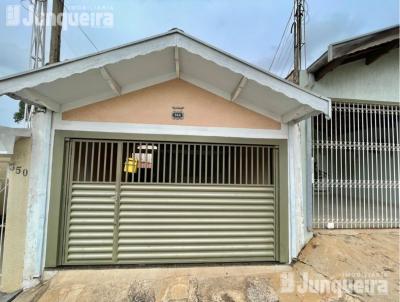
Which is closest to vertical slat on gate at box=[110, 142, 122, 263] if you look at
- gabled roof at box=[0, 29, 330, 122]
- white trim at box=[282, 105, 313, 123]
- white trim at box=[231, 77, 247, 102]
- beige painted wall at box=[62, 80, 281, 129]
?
beige painted wall at box=[62, 80, 281, 129]

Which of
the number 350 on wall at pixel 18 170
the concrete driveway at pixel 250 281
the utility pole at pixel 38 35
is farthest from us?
the utility pole at pixel 38 35

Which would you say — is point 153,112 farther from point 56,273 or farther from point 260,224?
point 56,273

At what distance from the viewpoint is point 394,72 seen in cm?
602

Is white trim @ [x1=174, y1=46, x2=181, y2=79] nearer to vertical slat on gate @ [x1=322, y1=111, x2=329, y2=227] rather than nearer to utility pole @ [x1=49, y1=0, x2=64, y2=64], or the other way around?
utility pole @ [x1=49, y1=0, x2=64, y2=64]

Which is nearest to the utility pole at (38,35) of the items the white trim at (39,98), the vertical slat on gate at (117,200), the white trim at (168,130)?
the white trim at (39,98)

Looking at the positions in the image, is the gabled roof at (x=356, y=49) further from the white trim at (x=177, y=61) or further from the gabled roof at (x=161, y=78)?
the white trim at (x=177, y=61)

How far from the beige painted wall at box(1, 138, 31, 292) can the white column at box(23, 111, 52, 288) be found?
3.1 inches

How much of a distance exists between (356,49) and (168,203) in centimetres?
474

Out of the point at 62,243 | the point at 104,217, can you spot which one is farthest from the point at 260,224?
the point at 62,243

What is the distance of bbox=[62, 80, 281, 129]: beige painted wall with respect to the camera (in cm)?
462

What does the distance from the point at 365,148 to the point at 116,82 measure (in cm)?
544

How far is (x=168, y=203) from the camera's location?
4.71m

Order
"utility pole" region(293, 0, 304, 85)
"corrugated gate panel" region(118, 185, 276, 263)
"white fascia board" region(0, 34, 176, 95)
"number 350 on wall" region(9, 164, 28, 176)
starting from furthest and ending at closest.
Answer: "utility pole" region(293, 0, 304, 85)
"corrugated gate panel" region(118, 185, 276, 263)
"number 350 on wall" region(9, 164, 28, 176)
"white fascia board" region(0, 34, 176, 95)

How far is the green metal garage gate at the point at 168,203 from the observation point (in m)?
4.52
